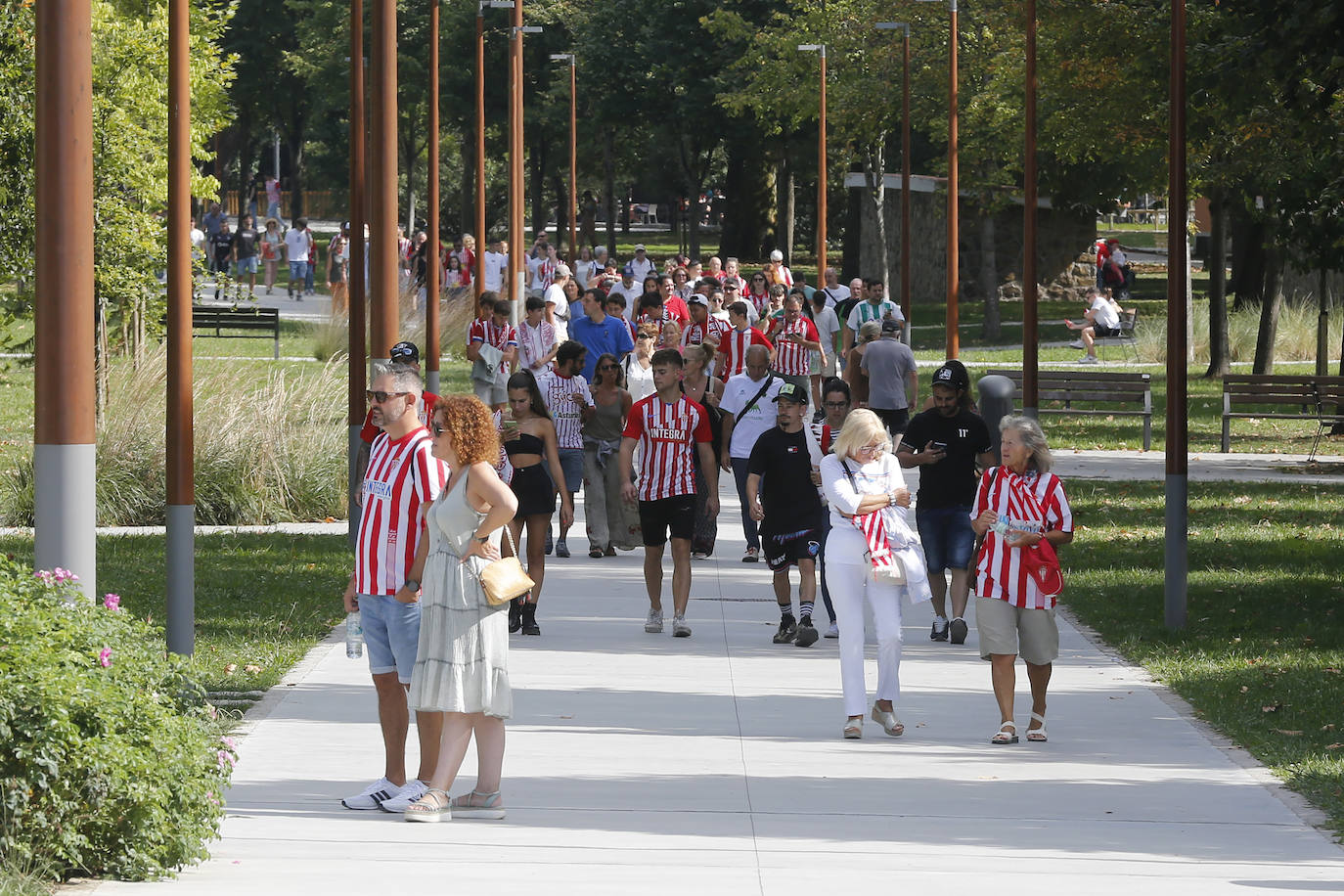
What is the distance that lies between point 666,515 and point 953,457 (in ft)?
6.03

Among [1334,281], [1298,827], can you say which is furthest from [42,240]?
[1334,281]

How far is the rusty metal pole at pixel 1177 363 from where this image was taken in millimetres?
13523

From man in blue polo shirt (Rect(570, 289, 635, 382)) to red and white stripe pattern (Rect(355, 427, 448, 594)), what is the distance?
12600mm

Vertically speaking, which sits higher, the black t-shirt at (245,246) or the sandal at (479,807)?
the black t-shirt at (245,246)

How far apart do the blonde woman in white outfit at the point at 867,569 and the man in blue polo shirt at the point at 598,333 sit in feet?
35.0

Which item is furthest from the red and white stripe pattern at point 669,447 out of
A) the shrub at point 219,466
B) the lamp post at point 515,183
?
the lamp post at point 515,183

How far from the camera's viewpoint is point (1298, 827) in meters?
8.30

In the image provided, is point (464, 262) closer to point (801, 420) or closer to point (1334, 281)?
point (1334, 281)

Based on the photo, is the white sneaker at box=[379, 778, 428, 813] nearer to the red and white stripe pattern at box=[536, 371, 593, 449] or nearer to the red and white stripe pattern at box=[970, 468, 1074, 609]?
the red and white stripe pattern at box=[970, 468, 1074, 609]

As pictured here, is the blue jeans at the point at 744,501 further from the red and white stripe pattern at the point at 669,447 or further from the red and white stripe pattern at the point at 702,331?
the red and white stripe pattern at the point at 702,331

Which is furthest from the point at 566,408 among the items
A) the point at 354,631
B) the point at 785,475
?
the point at 354,631

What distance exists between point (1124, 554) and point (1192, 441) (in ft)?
33.1

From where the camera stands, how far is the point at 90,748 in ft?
21.8

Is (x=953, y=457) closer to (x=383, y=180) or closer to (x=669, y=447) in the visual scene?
(x=669, y=447)
